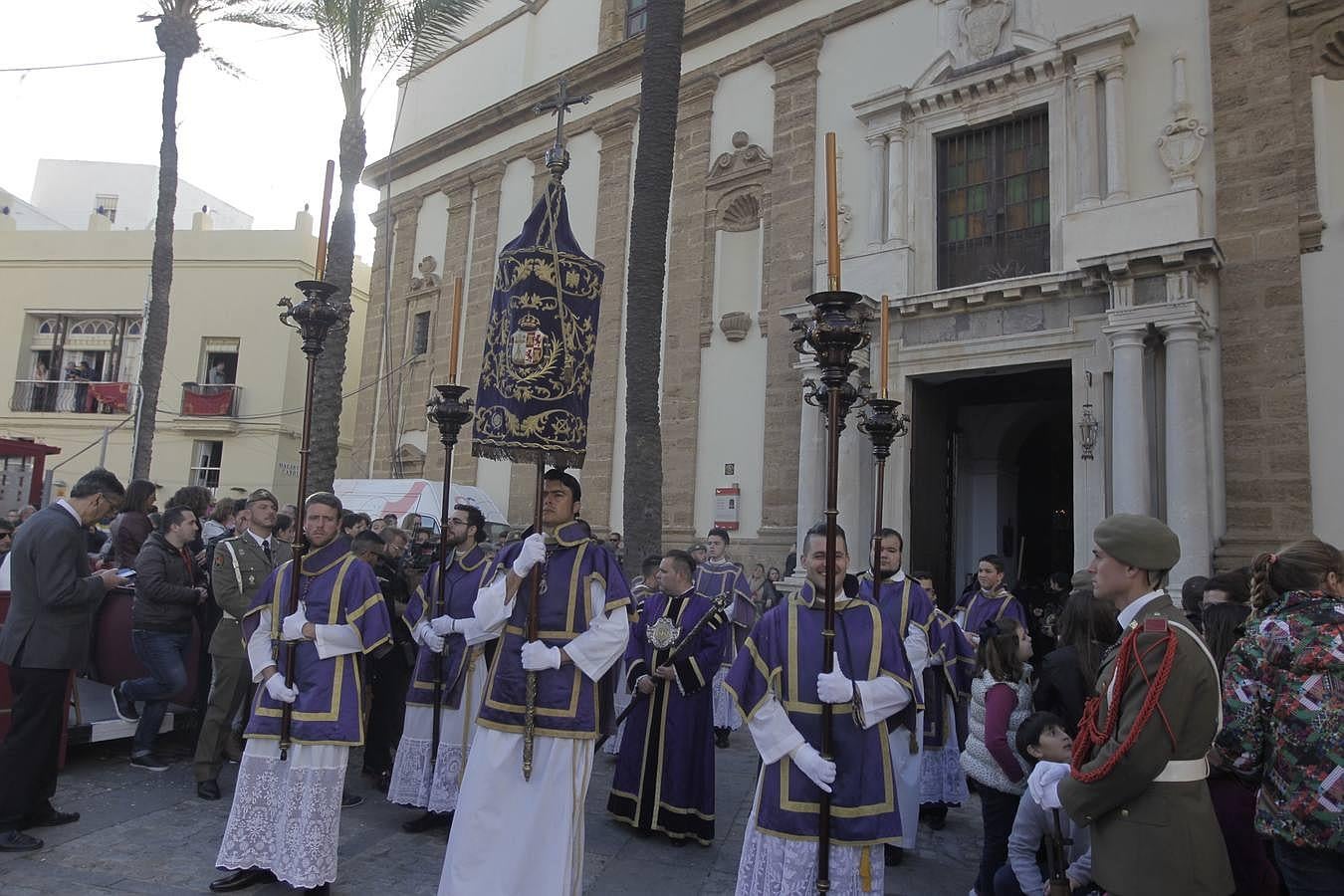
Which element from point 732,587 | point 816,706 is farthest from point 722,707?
point 816,706

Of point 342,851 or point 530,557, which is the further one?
point 342,851

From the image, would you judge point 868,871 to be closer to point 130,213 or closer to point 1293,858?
point 1293,858

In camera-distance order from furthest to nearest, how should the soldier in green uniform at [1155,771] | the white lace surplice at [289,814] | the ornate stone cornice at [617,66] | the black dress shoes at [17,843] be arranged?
the ornate stone cornice at [617,66] < the black dress shoes at [17,843] < the white lace surplice at [289,814] < the soldier in green uniform at [1155,771]

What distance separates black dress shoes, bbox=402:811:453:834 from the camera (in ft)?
18.2

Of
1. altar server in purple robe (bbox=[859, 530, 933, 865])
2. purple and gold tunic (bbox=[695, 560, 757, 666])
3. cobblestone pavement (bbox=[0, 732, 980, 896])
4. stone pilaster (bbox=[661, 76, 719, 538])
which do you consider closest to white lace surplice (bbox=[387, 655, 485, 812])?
cobblestone pavement (bbox=[0, 732, 980, 896])

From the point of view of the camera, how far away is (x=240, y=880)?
4.43 meters

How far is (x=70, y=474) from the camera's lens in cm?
2634

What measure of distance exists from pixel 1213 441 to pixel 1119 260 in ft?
7.73

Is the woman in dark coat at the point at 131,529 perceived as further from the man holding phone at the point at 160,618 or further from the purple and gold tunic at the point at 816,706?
the purple and gold tunic at the point at 816,706

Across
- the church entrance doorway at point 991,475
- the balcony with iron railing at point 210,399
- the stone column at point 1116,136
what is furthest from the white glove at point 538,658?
the balcony with iron railing at point 210,399

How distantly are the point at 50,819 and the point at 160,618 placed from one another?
1.51 meters

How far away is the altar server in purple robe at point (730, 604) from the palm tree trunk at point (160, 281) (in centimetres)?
1053

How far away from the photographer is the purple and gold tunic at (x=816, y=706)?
147 inches

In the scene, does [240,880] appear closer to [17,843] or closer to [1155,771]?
[17,843]
